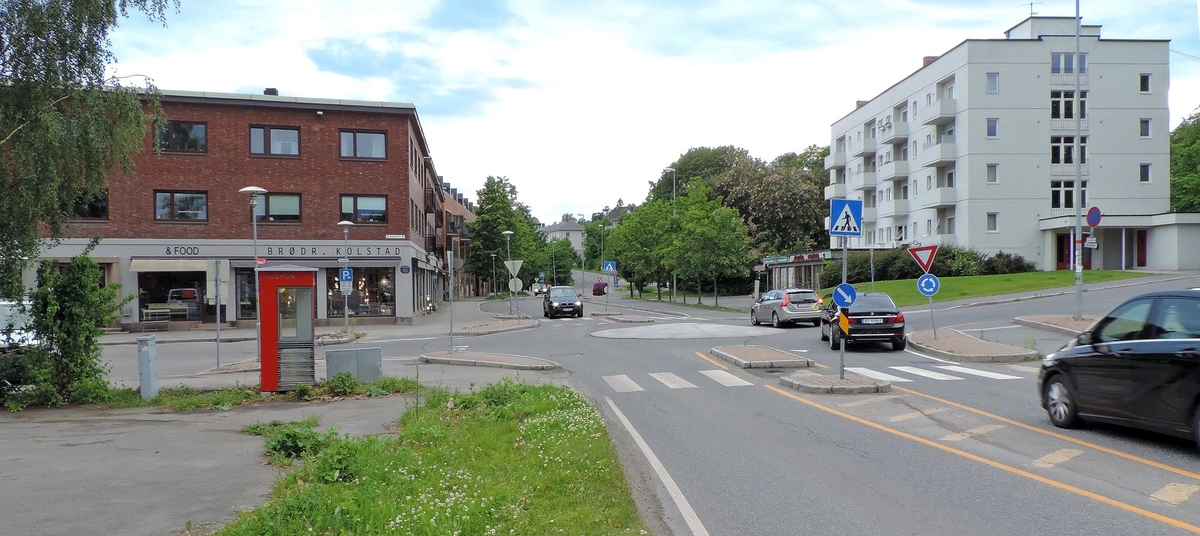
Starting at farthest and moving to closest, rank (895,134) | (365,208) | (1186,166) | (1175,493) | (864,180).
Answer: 1. (864,180)
2. (1186,166)
3. (895,134)
4. (365,208)
5. (1175,493)

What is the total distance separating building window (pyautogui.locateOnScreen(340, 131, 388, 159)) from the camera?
37625mm

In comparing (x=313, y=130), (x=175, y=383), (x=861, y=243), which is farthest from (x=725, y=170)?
(x=175, y=383)

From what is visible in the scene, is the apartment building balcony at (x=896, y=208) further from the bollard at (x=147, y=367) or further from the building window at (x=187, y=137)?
the bollard at (x=147, y=367)

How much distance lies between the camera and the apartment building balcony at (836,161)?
2704 inches

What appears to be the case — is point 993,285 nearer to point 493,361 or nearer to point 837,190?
point 837,190

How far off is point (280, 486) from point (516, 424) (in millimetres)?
3253

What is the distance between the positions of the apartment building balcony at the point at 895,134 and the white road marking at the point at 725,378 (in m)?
47.9

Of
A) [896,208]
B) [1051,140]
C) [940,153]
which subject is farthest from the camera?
[896,208]

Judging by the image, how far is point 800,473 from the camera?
740 centimetres

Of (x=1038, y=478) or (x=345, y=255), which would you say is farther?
(x=345, y=255)

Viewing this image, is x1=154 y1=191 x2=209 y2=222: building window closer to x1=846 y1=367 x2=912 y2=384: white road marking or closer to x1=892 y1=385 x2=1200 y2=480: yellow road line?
x1=846 y1=367 x2=912 y2=384: white road marking

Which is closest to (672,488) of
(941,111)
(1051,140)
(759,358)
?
(759,358)

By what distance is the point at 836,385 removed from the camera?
1304 cm

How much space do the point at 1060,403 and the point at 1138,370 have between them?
1.35 meters
